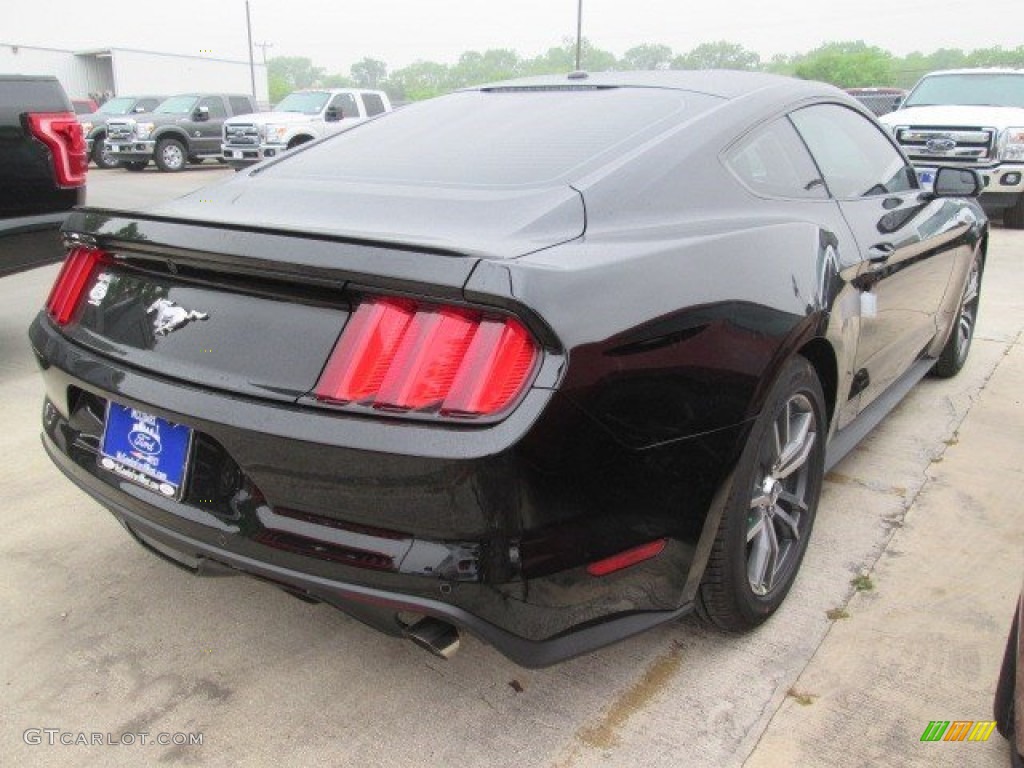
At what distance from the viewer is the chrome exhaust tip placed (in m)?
1.81

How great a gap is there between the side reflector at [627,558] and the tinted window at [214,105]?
72.4 ft

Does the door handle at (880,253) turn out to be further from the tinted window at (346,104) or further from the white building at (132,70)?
the white building at (132,70)

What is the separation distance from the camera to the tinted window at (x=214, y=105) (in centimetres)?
2150

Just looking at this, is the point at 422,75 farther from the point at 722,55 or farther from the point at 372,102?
the point at 372,102

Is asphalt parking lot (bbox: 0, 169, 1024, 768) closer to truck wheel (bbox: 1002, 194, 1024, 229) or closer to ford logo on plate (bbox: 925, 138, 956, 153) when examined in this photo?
ford logo on plate (bbox: 925, 138, 956, 153)

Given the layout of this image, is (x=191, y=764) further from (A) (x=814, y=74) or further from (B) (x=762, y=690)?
(A) (x=814, y=74)

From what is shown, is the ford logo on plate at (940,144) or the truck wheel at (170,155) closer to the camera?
the ford logo on plate at (940,144)

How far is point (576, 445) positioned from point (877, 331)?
1716 millimetres

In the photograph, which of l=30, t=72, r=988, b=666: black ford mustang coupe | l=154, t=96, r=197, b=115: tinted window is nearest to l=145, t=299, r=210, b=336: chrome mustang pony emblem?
l=30, t=72, r=988, b=666: black ford mustang coupe

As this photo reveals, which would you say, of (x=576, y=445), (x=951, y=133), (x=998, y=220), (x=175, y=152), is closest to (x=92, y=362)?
(x=576, y=445)

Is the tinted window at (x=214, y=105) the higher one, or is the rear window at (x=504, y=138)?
the rear window at (x=504, y=138)

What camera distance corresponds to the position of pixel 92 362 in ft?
6.95

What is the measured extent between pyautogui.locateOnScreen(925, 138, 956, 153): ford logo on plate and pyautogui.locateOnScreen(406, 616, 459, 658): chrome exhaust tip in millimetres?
10096

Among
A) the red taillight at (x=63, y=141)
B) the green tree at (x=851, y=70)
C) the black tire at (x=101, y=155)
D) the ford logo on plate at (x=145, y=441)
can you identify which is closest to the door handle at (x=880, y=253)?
the ford logo on plate at (x=145, y=441)
